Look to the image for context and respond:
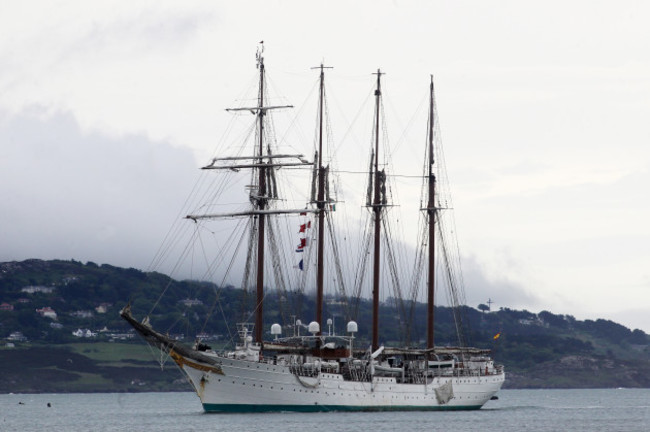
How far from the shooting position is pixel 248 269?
13312cm

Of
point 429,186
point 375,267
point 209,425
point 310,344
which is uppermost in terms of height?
point 429,186

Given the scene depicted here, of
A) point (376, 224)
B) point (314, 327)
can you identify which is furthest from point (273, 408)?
point (376, 224)

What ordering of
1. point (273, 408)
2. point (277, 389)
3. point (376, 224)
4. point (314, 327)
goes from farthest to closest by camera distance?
1. point (376, 224)
2. point (314, 327)
3. point (273, 408)
4. point (277, 389)

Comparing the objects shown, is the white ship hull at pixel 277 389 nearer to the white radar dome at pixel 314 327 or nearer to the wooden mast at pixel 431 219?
the white radar dome at pixel 314 327

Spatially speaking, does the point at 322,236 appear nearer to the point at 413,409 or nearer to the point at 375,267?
the point at 375,267

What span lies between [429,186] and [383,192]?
7.57m

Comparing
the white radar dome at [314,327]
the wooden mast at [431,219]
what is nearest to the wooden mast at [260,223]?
the white radar dome at [314,327]

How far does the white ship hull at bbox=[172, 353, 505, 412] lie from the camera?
402 feet

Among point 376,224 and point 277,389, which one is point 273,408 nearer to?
point 277,389

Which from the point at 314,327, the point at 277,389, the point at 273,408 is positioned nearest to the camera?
the point at 277,389

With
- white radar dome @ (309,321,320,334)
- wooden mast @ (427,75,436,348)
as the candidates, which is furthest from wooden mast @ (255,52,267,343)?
wooden mast @ (427,75,436,348)

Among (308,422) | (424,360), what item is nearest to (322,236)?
(424,360)

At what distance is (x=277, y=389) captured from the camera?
12381cm

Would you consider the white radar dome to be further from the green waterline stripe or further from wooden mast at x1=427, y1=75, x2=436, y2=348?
wooden mast at x1=427, y1=75, x2=436, y2=348
